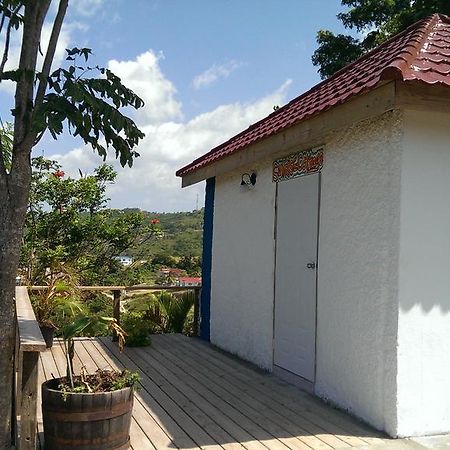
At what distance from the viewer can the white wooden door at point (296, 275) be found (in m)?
5.52

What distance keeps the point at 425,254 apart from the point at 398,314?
1.75 feet

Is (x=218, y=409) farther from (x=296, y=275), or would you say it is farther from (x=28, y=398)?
(x=28, y=398)

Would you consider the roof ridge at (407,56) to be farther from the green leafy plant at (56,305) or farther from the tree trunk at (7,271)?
the green leafy plant at (56,305)

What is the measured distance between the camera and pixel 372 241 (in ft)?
15.0

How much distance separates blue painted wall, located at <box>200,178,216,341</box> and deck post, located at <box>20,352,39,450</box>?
5320mm

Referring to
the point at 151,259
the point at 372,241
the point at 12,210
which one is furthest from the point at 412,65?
the point at 151,259

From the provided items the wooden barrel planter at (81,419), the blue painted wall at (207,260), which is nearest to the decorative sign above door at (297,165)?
the blue painted wall at (207,260)

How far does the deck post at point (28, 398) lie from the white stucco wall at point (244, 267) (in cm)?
343

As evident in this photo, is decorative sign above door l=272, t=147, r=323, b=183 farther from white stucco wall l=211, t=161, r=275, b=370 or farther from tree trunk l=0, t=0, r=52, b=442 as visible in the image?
tree trunk l=0, t=0, r=52, b=442

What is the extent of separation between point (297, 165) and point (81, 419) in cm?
353

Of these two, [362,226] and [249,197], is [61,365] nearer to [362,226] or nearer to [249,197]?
[249,197]

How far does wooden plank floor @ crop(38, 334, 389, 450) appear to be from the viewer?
4.14 meters

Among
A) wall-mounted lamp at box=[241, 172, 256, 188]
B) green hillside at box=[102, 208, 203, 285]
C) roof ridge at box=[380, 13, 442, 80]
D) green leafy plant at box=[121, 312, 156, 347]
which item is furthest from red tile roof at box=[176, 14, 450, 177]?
green hillside at box=[102, 208, 203, 285]

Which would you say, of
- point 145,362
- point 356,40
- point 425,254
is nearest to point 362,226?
point 425,254
